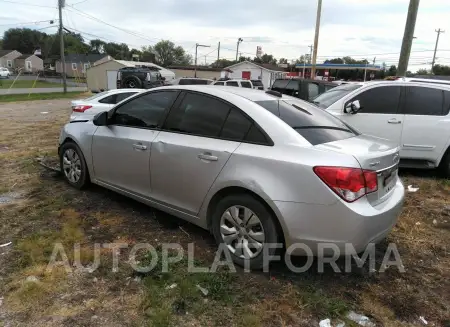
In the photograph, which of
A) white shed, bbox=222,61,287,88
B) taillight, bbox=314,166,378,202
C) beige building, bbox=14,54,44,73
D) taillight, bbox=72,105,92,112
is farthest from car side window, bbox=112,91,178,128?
beige building, bbox=14,54,44,73

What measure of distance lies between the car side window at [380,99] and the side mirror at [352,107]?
0.18m

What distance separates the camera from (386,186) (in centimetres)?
317

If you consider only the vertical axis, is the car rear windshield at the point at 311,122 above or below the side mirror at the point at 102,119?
above

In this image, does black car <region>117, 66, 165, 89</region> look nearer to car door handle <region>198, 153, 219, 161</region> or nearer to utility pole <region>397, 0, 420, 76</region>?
utility pole <region>397, 0, 420, 76</region>

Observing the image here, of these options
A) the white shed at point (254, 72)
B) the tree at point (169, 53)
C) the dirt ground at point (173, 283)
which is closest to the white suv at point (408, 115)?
the dirt ground at point (173, 283)

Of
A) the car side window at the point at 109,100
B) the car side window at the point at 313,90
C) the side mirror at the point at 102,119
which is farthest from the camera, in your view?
the car side window at the point at 313,90

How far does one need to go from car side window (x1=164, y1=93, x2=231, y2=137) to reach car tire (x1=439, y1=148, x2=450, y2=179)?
4.62 meters

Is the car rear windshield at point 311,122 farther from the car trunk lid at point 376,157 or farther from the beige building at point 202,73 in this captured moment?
the beige building at point 202,73

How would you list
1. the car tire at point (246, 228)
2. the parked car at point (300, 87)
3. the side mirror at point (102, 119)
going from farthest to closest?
the parked car at point (300, 87), the side mirror at point (102, 119), the car tire at point (246, 228)

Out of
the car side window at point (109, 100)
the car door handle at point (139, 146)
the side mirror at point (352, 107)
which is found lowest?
the car side window at point (109, 100)

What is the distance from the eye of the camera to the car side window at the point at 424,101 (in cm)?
635

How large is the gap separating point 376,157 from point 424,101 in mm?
4151

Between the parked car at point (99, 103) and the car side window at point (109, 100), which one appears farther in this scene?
the car side window at point (109, 100)

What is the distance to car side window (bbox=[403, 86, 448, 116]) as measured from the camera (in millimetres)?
6348
